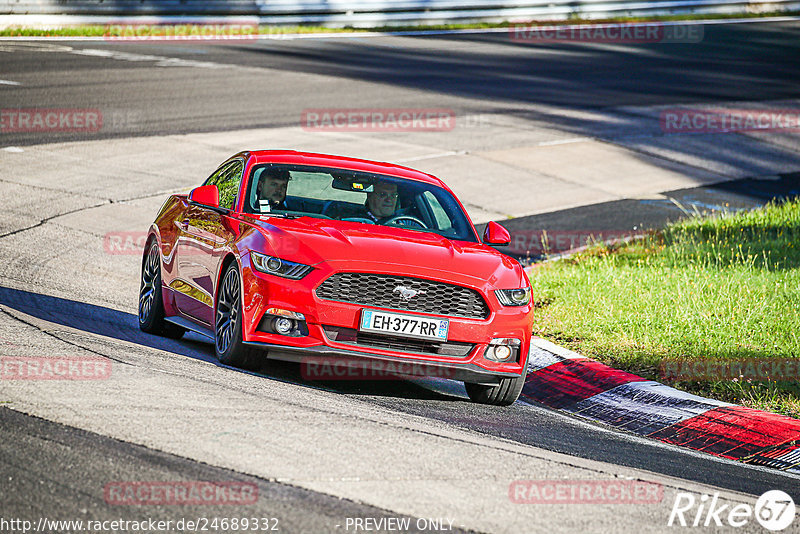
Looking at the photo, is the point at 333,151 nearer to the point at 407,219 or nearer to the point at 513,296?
the point at 407,219

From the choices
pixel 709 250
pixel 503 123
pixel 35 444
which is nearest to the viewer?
pixel 35 444

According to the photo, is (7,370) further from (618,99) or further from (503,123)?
(618,99)

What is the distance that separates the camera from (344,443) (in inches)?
233

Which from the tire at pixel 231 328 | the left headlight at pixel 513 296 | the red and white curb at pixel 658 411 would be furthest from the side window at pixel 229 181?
the red and white curb at pixel 658 411

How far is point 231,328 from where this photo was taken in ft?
26.1

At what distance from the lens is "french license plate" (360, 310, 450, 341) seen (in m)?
7.49

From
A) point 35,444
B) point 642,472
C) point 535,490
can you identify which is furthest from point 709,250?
point 35,444

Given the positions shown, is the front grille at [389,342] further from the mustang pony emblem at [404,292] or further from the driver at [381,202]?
the driver at [381,202]

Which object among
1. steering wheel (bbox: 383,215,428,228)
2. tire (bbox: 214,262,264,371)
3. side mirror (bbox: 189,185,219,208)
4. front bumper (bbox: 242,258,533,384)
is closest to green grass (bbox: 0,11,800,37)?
side mirror (bbox: 189,185,219,208)

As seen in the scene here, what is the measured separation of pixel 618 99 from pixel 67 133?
12.8m

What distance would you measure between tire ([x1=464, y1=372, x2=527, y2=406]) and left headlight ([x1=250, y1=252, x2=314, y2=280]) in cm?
157

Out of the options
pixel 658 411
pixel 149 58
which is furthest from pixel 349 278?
pixel 149 58

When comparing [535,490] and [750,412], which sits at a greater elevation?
[535,490]

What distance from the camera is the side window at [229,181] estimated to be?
901 cm
